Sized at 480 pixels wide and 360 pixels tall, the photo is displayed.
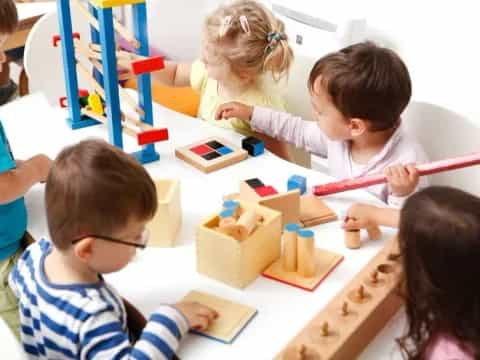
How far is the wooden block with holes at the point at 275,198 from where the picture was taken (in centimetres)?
121

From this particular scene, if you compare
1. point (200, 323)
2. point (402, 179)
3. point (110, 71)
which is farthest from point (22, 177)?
point (402, 179)

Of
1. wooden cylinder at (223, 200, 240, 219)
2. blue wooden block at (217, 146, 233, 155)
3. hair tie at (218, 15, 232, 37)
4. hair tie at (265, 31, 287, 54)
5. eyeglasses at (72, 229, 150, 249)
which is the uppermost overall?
hair tie at (218, 15, 232, 37)

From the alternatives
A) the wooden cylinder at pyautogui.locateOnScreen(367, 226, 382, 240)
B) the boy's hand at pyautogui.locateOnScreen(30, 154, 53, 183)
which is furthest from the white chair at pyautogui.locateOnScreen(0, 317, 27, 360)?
the wooden cylinder at pyautogui.locateOnScreen(367, 226, 382, 240)

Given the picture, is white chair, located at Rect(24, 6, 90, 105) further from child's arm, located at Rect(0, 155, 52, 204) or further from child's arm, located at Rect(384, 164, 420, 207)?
child's arm, located at Rect(384, 164, 420, 207)

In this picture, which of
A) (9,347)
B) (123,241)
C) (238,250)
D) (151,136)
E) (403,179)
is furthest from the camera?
(151,136)

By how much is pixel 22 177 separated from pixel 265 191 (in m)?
0.43

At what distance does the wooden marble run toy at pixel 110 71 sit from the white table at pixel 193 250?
0.15 ft

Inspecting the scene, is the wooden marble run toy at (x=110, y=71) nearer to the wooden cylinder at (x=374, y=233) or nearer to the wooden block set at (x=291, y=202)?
the wooden block set at (x=291, y=202)

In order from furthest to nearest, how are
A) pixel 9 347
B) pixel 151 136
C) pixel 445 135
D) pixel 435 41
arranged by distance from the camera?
pixel 435 41
pixel 445 135
pixel 151 136
pixel 9 347

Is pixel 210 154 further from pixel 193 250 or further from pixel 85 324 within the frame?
pixel 85 324

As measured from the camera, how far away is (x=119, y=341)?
2.99ft

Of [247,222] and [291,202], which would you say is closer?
[247,222]

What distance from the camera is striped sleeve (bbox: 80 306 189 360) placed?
903mm

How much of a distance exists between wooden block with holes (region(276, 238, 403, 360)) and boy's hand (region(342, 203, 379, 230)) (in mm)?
80
